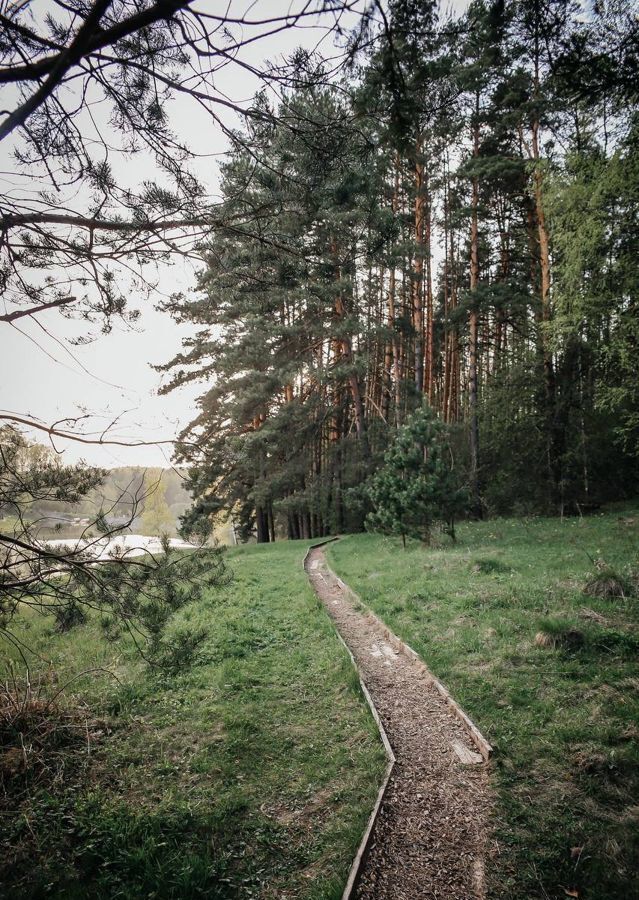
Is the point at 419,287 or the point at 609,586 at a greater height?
the point at 419,287

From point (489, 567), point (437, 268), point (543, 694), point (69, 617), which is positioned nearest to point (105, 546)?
point (69, 617)

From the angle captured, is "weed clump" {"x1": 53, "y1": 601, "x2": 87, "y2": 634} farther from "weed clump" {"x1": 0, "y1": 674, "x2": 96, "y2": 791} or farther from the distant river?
"weed clump" {"x1": 0, "y1": 674, "x2": 96, "y2": 791}

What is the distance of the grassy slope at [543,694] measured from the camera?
262 centimetres

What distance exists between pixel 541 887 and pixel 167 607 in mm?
3236

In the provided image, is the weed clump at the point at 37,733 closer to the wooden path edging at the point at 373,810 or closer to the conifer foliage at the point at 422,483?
the wooden path edging at the point at 373,810

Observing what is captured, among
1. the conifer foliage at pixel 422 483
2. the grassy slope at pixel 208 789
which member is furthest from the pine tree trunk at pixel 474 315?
the grassy slope at pixel 208 789

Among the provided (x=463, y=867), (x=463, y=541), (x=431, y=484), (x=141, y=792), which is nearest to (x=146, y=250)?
(x=141, y=792)

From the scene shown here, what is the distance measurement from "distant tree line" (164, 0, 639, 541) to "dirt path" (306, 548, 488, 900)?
295 cm

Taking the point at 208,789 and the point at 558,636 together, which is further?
the point at 558,636

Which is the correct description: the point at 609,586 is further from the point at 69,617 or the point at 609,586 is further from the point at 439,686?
the point at 69,617

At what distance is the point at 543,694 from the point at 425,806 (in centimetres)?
199

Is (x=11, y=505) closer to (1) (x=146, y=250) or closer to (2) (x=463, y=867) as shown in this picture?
(1) (x=146, y=250)

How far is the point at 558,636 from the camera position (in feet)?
17.6

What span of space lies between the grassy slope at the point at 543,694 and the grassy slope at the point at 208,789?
118 centimetres
